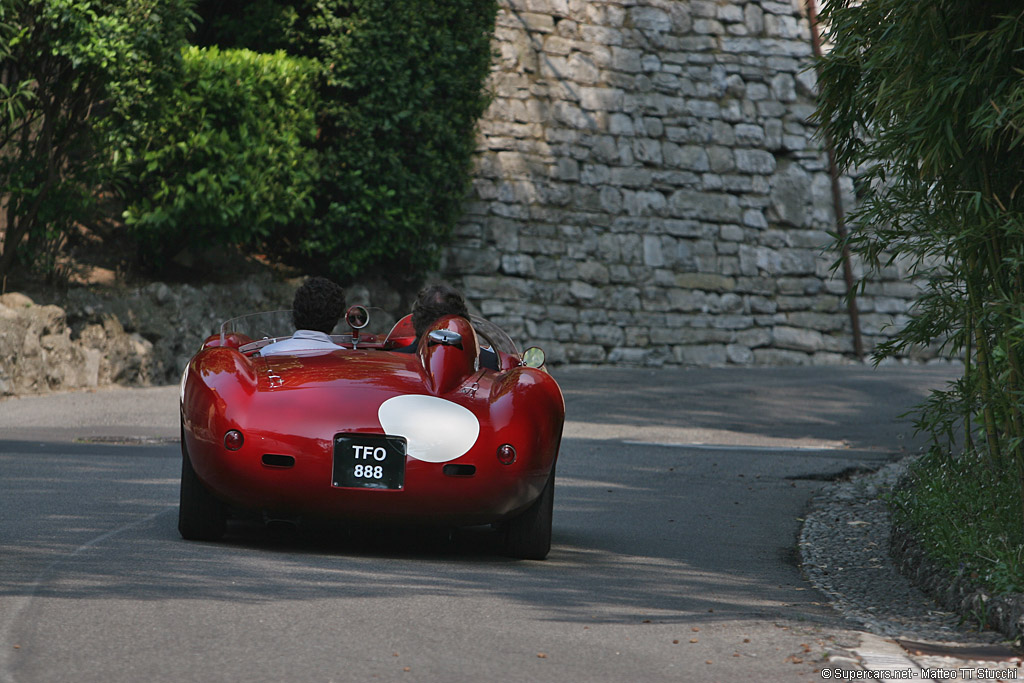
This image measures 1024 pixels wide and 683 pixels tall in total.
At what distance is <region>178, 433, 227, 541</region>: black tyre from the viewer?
16.7 feet

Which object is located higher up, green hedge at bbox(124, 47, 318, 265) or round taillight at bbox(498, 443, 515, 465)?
green hedge at bbox(124, 47, 318, 265)

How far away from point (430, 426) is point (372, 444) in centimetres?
24

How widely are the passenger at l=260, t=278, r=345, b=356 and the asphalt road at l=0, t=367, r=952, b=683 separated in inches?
36.9

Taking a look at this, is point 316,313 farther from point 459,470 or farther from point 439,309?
point 459,470

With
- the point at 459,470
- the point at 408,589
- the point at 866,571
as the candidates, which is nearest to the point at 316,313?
the point at 459,470

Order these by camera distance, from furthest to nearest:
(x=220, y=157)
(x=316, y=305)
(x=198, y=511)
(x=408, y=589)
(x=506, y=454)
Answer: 1. (x=220, y=157)
2. (x=316, y=305)
3. (x=198, y=511)
4. (x=506, y=454)
5. (x=408, y=589)

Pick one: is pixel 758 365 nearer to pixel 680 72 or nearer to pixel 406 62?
pixel 680 72

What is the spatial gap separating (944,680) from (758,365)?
1503 cm

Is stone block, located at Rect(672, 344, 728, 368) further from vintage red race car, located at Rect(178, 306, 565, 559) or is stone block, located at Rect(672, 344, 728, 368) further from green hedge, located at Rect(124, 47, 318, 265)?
vintage red race car, located at Rect(178, 306, 565, 559)

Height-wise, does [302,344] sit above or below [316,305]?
below

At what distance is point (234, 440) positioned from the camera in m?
4.86

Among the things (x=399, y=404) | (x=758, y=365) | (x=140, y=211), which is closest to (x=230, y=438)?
(x=399, y=404)

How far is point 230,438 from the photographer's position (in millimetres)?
4859

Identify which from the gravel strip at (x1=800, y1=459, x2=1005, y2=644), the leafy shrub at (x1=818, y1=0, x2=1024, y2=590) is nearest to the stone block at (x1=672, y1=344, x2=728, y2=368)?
the gravel strip at (x1=800, y1=459, x2=1005, y2=644)
